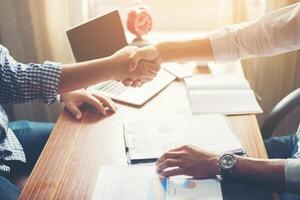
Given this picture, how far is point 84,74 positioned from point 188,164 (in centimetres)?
44

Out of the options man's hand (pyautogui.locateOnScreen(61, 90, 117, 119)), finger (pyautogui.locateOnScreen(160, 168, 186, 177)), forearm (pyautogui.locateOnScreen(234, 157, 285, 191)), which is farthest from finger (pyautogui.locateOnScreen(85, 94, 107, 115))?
forearm (pyautogui.locateOnScreen(234, 157, 285, 191))

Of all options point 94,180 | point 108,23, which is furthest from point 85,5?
point 94,180

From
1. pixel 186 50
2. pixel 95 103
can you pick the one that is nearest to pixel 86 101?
pixel 95 103

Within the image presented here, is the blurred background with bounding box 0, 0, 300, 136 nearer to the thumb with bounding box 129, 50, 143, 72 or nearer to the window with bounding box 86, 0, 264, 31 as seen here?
the window with bounding box 86, 0, 264, 31

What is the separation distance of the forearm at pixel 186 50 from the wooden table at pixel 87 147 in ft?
0.48

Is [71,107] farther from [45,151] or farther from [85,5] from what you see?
[85,5]

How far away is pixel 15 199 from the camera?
1.13m

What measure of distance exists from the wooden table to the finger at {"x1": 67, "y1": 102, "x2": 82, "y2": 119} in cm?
2

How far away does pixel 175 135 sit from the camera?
120cm

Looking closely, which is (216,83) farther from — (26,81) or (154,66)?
(26,81)

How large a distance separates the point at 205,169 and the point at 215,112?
0.30 metres

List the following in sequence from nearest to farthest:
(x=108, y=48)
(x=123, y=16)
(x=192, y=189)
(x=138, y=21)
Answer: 1. (x=192, y=189)
2. (x=108, y=48)
3. (x=138, y=21)
4. (x=123, y=16)

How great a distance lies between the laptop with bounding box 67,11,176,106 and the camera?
4.58 ft

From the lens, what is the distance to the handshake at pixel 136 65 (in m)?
1.35
